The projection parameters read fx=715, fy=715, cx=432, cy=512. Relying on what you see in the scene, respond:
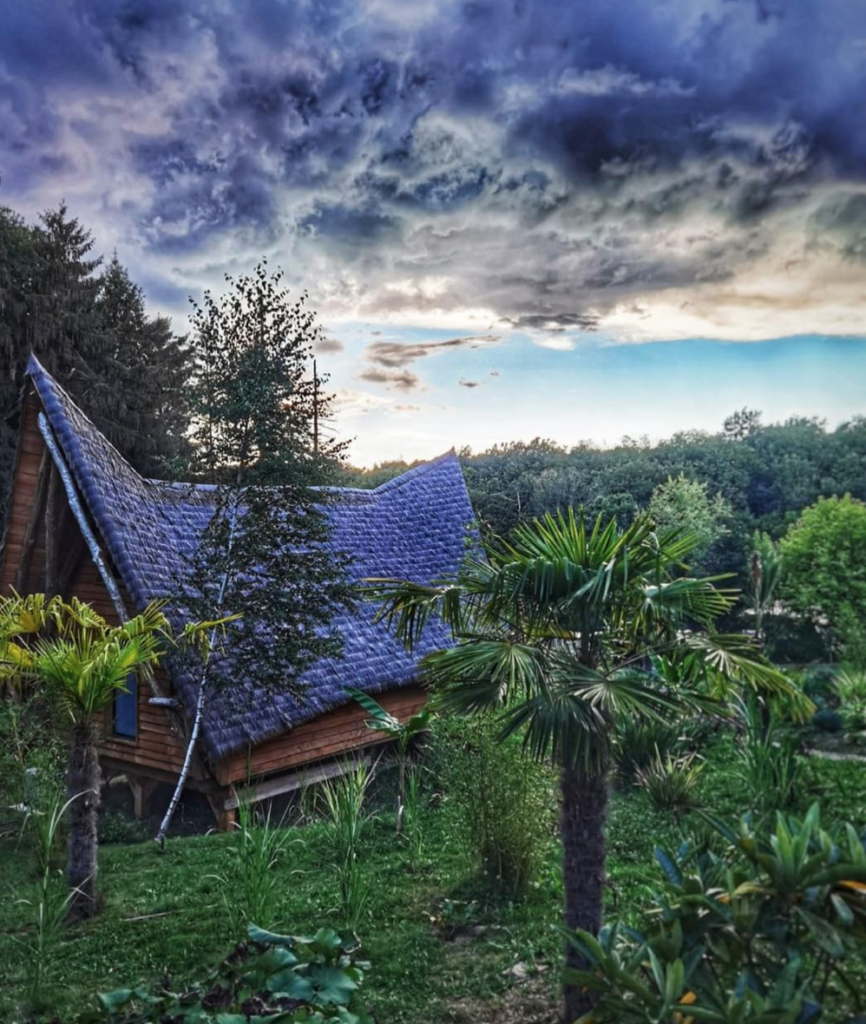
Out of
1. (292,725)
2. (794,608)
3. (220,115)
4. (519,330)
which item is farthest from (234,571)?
(794,608)

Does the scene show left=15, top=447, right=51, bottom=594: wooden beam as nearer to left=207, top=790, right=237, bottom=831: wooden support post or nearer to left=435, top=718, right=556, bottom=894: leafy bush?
left=207, top=790, right=237, bottom=831: wooden support post

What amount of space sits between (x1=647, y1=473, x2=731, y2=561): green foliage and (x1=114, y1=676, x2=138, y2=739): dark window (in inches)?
483

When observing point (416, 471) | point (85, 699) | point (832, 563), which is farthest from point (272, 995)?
point (832, 563)

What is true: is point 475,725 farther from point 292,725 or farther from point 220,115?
point 220,115

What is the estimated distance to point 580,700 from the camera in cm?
351

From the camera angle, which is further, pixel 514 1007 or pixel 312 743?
pixel 312 743

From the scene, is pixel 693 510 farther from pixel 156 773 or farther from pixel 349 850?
pixel 349 850

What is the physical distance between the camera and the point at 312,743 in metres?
8.96

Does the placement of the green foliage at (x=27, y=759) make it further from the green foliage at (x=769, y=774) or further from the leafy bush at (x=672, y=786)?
the green foliage at (x=769, y=774)

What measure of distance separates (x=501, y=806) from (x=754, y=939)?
3.14 metres

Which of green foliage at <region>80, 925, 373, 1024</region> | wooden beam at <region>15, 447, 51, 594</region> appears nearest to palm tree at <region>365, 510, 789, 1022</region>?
green foliage at <region>80, 925, 373, 1024</region>

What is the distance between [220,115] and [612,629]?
11.5m

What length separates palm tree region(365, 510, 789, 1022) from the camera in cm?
352

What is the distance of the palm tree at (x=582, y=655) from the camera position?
3523 millimetres
